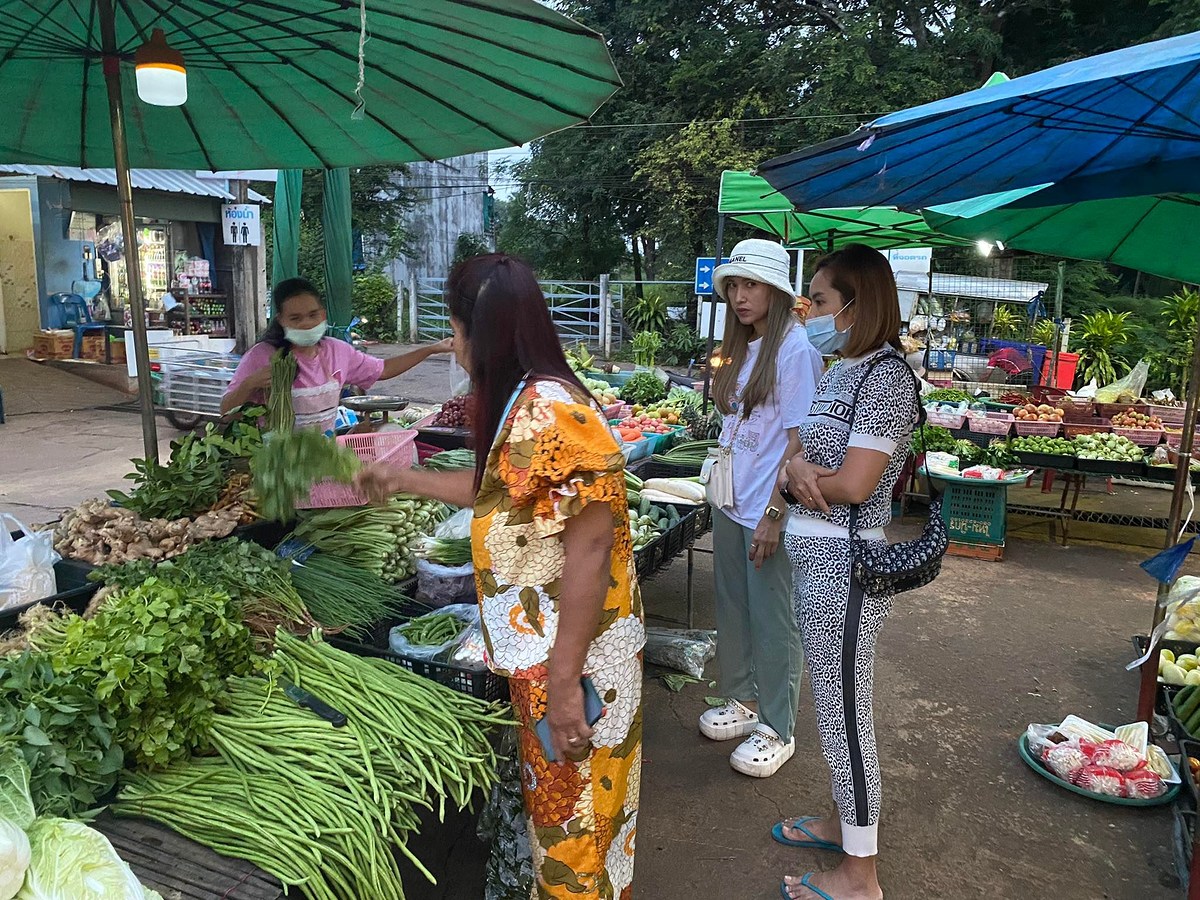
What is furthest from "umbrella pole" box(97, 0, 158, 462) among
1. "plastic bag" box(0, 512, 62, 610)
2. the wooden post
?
the wooden post

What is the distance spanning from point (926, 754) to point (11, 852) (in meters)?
3.39

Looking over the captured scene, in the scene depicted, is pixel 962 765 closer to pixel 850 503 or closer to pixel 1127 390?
pixel 850 503

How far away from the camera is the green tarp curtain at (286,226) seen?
17.0ft

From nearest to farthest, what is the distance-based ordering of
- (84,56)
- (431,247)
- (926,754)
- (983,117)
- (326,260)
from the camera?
(983,117)
(84,56)
(926,754)
(326,260)
(431,247)

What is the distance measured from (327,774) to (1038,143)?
2.82 metres

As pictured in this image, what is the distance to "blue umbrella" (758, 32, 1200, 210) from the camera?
1969 mm

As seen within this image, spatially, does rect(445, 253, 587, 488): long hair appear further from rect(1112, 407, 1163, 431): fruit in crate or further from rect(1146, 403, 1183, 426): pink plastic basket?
rect(1146, 403, 1183, 426): pink plastic basket

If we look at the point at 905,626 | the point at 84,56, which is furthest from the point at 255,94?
the point at 905,626

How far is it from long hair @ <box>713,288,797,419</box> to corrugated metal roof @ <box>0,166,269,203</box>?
1132 cm

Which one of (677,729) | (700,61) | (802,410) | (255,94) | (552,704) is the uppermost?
(700,61)

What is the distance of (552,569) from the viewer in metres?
1.84

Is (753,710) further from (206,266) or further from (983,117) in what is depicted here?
(206,266)

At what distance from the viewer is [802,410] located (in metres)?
3.14

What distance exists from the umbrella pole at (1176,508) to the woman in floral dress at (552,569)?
245 centimetres
